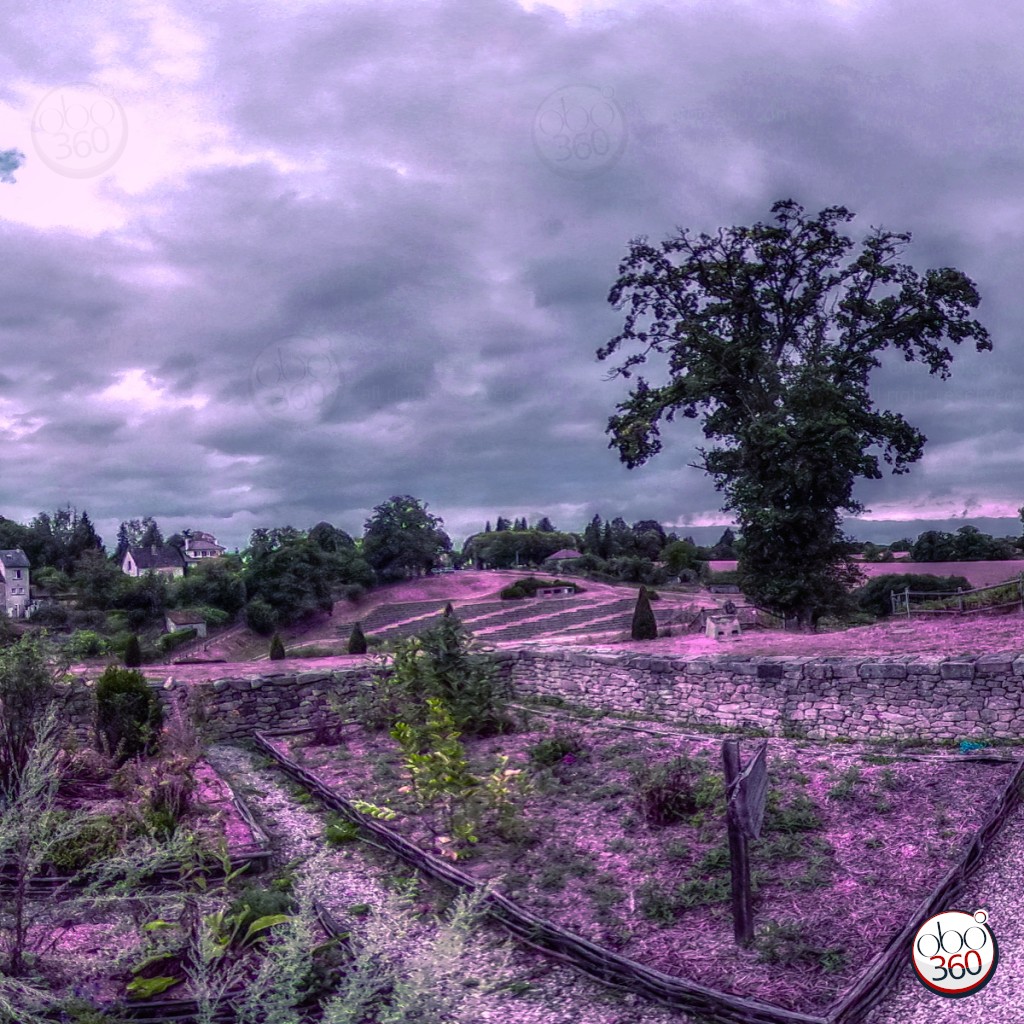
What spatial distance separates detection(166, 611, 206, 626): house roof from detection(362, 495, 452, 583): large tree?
691cm

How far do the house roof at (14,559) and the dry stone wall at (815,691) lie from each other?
40.0 metres

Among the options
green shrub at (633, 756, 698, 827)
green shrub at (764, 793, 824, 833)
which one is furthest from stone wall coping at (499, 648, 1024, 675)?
green shrub at (633, 756, 698, 827)

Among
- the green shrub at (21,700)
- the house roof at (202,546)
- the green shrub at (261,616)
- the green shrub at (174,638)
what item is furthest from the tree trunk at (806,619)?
the house roof at (202,546)

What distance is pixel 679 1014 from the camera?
4523 mm

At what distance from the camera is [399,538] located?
30.8 m

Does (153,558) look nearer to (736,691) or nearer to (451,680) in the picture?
(451,680)

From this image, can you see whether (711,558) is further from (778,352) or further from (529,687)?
(529,687)

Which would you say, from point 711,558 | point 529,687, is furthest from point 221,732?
point 711,558

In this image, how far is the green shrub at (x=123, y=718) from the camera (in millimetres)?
10023

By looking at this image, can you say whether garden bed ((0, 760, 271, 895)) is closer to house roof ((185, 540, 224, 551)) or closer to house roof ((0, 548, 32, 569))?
house roof ((0, 548, 32, 569))

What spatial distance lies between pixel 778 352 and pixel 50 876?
890 inches

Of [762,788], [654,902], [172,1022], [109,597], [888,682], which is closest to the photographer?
[172,1022]

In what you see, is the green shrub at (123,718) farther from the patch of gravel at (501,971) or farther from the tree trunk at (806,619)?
the tree trunk at (806,619)
